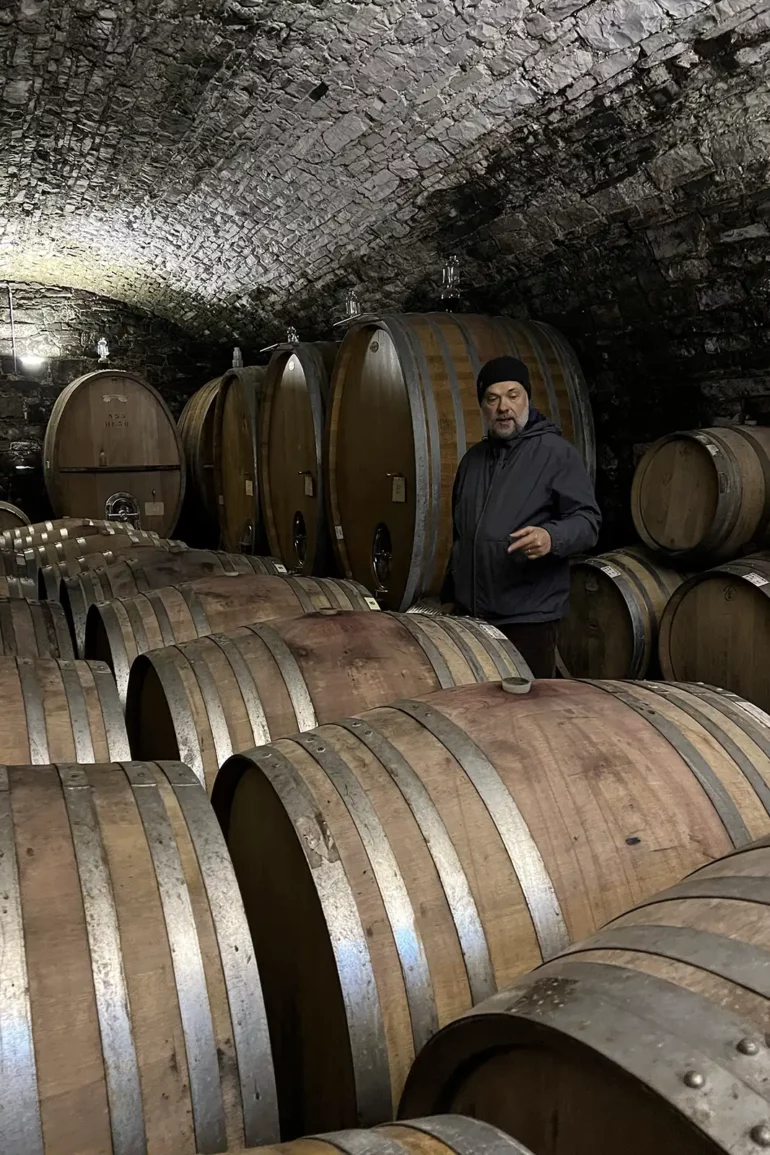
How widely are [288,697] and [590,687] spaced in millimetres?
680

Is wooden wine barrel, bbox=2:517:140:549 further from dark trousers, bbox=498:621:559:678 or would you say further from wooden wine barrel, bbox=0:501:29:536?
dark trousers, bbox=498:621:559:678

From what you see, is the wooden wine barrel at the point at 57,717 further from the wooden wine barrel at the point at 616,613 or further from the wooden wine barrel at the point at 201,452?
the wooden wine barrel at the point at 201,452

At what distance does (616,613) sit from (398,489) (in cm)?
132

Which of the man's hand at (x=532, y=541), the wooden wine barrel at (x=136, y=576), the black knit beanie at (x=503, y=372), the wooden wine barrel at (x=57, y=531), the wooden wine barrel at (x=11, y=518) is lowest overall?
the wooden wine barrel at (x=136, y=576)

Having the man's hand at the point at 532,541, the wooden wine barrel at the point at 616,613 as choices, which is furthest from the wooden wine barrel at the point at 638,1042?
the wooden wine barrel at the point at 616,613

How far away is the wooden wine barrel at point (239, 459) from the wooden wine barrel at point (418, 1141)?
6.31 m

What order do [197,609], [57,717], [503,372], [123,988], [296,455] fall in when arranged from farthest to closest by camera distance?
[296,455], [503,372], [197,609], [57,717], [123,988]

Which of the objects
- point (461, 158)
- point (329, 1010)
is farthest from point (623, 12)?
point (329, 1010)

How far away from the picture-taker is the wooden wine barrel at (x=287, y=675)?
6.74 feet

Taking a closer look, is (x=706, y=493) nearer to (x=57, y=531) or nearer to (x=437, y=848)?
(x=437, y=848)

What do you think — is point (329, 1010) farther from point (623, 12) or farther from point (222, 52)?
point (222, 52)

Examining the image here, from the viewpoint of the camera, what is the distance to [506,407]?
10.7ft

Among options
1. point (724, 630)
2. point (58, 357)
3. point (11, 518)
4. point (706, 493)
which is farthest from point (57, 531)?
point (58, 357)

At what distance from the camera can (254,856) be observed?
63.9 inches
